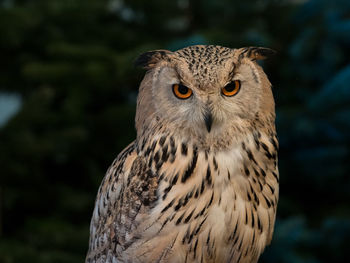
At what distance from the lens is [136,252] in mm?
1145

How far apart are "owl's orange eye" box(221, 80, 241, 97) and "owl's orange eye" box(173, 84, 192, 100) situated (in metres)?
0.07

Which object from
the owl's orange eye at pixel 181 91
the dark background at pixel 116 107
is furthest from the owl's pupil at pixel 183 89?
the dark background at pixel 116 107

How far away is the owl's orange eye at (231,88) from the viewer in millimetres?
Answer: 1050

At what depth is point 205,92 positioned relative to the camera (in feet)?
3.35

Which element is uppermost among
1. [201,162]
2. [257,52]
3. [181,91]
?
[257,52]

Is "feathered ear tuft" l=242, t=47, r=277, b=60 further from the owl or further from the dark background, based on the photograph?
the dark background

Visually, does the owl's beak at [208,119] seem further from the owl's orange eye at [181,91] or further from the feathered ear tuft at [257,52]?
the feathered ear tuft at [257,52]

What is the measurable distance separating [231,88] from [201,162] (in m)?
0.17

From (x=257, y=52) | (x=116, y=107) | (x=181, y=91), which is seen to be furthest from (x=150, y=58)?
(x=116, y=107)

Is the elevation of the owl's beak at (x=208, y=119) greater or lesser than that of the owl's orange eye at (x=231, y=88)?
lesser

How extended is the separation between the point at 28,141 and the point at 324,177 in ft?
4.58

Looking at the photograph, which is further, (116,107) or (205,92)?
(116,107)

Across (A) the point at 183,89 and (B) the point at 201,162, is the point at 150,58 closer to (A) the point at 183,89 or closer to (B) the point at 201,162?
(A) the point at 183,89

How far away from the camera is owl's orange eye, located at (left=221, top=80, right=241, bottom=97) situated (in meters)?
1.05
